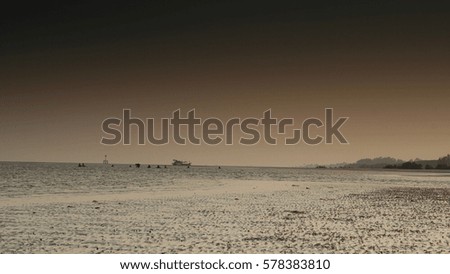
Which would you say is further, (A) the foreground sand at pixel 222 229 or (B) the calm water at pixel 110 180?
(B) the calm water at pixel 110 180

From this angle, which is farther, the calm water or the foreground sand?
the calm water

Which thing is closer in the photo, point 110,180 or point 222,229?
point 222,229

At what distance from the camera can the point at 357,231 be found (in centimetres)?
1788

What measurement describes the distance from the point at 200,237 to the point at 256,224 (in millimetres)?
3892

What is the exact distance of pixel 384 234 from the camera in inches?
679
